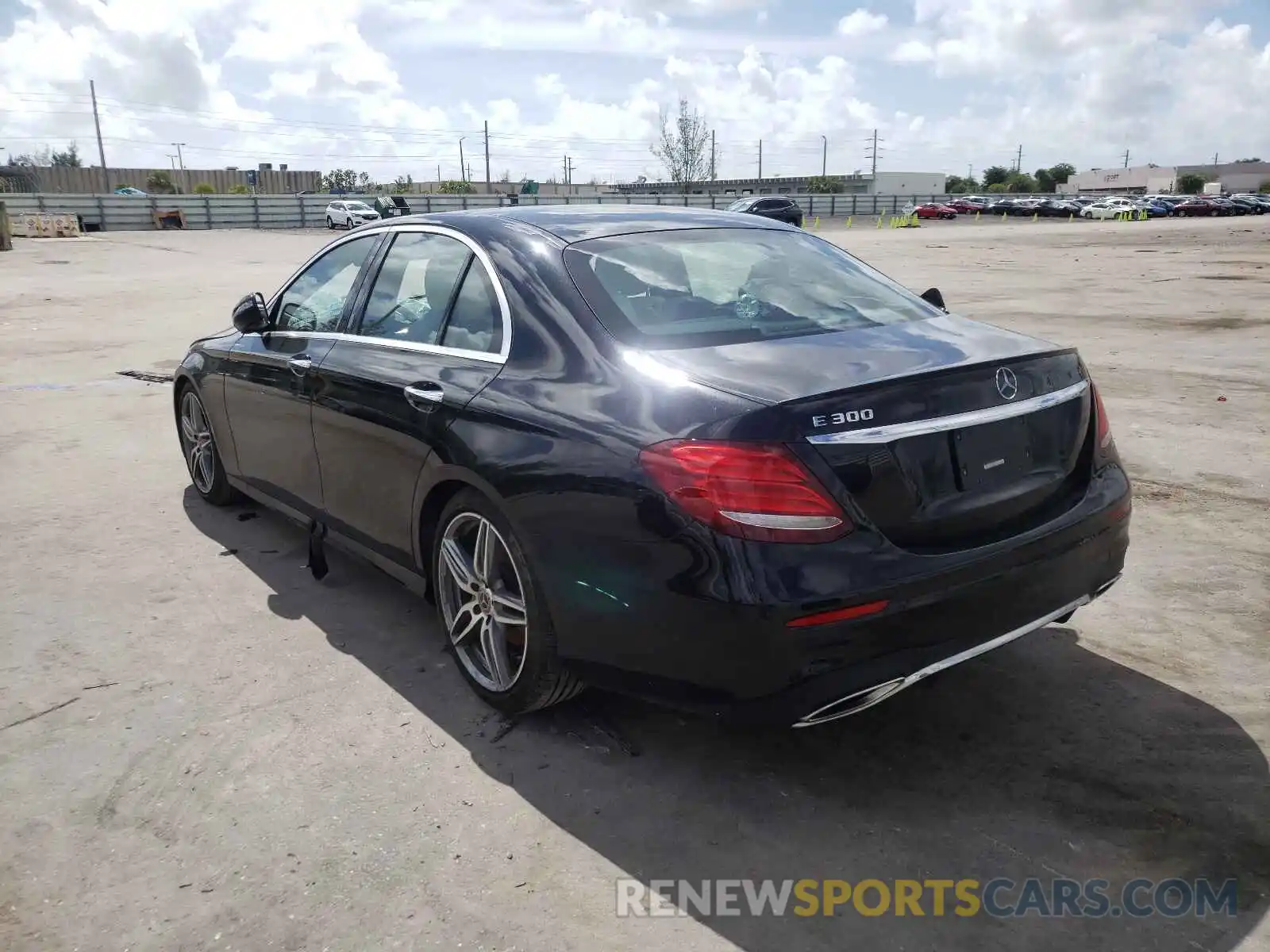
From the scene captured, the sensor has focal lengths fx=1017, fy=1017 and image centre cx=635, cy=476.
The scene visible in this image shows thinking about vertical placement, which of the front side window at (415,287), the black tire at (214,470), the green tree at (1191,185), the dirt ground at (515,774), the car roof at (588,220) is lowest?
the dirt ground at (515,774)

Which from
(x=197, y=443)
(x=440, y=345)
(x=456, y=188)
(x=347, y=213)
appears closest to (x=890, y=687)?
(x=440, y=345)

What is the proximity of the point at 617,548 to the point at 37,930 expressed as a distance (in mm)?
1686

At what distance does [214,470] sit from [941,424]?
4278mm

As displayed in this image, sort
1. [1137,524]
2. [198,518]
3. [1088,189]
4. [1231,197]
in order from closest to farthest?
[1137,524] → [198,518] → [1231,197] → [1088,189]

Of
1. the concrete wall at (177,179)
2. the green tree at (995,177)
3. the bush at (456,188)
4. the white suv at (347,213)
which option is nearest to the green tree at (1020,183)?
the green tree at (995,177)

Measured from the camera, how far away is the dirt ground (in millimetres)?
2482

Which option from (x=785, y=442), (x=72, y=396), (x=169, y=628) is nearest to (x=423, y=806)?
(x=785, y=442)

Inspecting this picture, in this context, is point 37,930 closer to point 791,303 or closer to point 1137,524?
point 791,303

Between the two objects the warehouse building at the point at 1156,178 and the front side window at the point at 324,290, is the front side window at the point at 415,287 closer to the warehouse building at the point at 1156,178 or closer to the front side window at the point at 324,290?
the front side window at the point at 324,290

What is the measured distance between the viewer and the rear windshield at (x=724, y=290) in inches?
125

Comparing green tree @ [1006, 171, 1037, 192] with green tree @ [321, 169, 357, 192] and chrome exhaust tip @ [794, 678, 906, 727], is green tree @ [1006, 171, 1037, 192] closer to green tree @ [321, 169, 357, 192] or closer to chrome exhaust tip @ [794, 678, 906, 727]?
green tree @ [321, 169, 357, 192]

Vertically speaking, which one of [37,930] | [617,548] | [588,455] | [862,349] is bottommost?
[37,930]

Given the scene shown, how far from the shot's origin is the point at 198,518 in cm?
561

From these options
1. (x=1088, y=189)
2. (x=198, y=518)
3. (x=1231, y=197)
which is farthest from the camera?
(x=1088, y=189)
